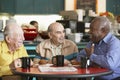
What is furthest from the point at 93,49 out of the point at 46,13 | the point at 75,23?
the point at 46,13

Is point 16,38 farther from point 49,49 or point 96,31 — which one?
point 96,31

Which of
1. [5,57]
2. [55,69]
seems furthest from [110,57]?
[5,57]

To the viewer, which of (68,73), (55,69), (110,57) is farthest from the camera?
(110,57)

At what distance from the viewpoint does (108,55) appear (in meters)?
3.02

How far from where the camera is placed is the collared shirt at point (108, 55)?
298cm

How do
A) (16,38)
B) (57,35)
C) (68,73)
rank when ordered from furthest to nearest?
(57,35) < (16,38) < (68,73)

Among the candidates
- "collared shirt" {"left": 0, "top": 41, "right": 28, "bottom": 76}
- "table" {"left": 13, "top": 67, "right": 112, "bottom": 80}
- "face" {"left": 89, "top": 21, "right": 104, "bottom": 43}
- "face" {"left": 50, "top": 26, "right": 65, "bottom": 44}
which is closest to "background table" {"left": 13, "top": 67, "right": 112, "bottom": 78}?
"table" {"left": 13, "top": 67, "right": 112, "bottom": 80}

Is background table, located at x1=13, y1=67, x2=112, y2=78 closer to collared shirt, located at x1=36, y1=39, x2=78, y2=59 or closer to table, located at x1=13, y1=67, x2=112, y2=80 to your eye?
table, located at x1=13, y1=67, x2=112, y2=80

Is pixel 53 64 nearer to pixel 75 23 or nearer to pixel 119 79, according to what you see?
pixel 119 79

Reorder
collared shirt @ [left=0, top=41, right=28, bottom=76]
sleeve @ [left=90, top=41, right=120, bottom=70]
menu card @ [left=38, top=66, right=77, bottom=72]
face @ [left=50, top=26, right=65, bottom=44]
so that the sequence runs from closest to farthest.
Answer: menu card @ [left=38, top=66, right=77, bottom=72], sleeve @ [left=90, top=41, right=120, bottom=70], collared shirt @ [left=0, top=41, right=28, bottom=76], face @ [left=50, top=26, right=65, bottom=44]

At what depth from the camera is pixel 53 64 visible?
10.4 feet

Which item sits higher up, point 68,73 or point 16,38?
point 16,38

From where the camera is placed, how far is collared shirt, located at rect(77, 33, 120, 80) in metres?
2.98

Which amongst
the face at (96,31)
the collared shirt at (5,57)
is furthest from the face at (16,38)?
the face at (96,31)
